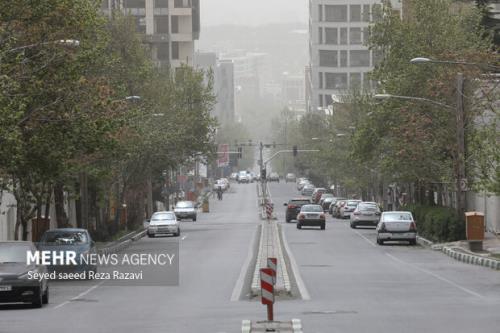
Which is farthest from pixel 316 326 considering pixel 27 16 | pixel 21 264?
pixel 27 16

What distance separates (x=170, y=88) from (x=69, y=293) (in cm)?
5270

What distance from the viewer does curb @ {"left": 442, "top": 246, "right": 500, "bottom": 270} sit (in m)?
42.8

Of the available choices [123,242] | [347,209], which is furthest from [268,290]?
[347,209]

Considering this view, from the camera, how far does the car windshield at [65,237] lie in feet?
126

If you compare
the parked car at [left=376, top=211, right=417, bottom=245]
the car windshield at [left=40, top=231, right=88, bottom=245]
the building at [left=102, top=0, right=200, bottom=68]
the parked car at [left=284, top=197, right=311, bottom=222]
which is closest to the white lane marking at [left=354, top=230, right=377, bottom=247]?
the parked car at [left=376, top=211, right=417, bottom=245]

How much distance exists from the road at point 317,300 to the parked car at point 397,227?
4405 mm

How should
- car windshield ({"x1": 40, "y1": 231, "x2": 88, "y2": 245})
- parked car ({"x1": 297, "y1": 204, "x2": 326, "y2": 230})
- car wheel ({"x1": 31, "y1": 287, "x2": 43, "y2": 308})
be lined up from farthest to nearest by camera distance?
parked car ({"x1": 297, "y1": 204, "x2": 326, "y2": 230}), car windshield ({"x1": 40, "y1": 231, "x2": 88, "y2": 245}), car wheel ({"x1": 31, "y1": 287, "x2": 43, "y2": 308})

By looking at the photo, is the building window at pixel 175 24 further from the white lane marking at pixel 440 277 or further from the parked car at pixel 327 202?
the white lane marking at pixel 440 277

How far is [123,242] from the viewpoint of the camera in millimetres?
62594

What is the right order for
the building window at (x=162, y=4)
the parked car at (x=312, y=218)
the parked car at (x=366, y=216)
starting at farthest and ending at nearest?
the building window at (x=162, y=4) → the parked car at (x=366, y=216) → the parked car at (x=312, y=218)

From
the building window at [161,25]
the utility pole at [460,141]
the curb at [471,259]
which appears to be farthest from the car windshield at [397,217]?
the building window at [161,25]

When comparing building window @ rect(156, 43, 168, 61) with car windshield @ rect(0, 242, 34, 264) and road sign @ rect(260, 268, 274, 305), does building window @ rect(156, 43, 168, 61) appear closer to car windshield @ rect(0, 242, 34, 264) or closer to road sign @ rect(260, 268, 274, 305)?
car windshield @ rect(0, 242, 34, 264)

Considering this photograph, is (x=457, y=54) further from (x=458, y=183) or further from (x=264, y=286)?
(x=264, y=286)

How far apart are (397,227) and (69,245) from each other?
954 inches
